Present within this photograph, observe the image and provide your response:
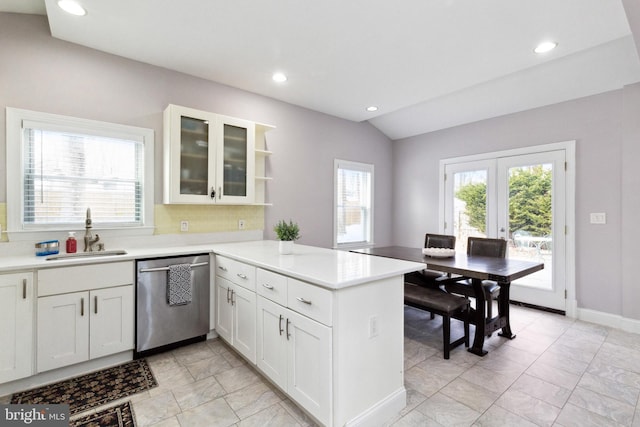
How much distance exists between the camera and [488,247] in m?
3.42

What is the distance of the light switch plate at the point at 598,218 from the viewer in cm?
339

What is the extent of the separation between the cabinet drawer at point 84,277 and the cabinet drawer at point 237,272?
702 mm

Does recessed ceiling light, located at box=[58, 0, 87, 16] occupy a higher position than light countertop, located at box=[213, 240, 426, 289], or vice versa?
recessed ceiling light, located at box=[58, 0, 87, 16]

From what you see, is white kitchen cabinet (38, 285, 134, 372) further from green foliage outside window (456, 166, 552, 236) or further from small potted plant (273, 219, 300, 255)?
green foliage outside window (456, 166, 552, 236)

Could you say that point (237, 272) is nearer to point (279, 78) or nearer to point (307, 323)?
point (307, 323)

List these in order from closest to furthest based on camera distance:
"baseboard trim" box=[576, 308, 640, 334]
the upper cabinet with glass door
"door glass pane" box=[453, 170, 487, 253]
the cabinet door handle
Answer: the cabinet door handle < the upper cabinet with glass door < "baseboard trim" box=[576, 308, 640, 334] < "door glass pane" box=[453, 170, 487, 253]

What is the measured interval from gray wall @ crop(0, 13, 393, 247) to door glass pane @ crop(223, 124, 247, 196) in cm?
44

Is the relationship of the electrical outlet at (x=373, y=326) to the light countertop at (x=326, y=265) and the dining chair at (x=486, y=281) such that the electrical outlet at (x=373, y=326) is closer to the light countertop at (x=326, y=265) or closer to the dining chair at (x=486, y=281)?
the light countertop at (x=326, y=265)

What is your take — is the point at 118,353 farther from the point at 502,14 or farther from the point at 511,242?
the point at 511,242

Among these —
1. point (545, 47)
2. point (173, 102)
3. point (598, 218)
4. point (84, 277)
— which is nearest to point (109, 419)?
point (84, 277)

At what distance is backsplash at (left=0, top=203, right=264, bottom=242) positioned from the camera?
313cm

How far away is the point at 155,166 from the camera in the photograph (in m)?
3.07

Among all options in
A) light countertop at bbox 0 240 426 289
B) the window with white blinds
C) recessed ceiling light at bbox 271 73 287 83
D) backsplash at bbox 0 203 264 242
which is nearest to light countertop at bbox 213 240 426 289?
light countertop at bbox 0 240 426 289

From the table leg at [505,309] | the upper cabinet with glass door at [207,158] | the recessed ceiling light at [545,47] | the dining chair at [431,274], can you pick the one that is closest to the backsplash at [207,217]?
the upper cabinet with glass door at [207,158]
